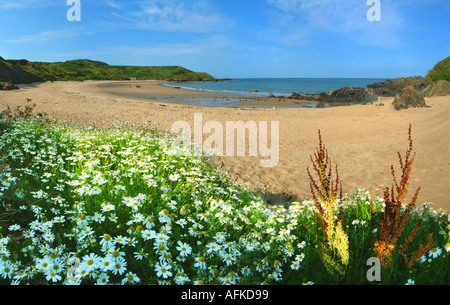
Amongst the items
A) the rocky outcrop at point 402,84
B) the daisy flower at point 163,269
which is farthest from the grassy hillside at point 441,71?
the daisy flower at point 163,269

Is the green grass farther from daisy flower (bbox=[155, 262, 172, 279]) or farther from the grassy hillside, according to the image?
the grassy hillside

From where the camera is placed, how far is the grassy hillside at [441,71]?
3775 cm

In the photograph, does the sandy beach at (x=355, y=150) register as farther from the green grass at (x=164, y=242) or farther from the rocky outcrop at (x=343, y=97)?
the rocky outcrop at (x=343, y=97)

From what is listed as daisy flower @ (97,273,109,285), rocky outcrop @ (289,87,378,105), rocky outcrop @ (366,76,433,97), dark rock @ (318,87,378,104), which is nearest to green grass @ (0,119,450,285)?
daisy flower @ (97,273,109,285)

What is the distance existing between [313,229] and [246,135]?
1019 cm

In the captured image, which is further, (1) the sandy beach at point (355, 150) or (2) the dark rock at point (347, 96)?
(2) the dark rock at point (347, 96)

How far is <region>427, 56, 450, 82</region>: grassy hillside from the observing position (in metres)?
37.8

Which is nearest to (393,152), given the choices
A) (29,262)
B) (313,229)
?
(313,229)

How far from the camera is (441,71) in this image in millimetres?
39406

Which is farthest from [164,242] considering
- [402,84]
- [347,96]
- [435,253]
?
[402,84]

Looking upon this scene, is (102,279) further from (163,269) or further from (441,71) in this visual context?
(441,71)

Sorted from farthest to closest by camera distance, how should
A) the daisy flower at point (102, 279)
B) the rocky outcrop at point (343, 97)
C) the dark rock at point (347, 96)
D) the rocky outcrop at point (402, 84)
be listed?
the rocky outcrop at point (402, 84) → the rocky outcrop at point (343, 97) → the dark rock at point (347, 96) → the daisy flower at point (102, 279)

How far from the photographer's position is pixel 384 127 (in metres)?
15.9
